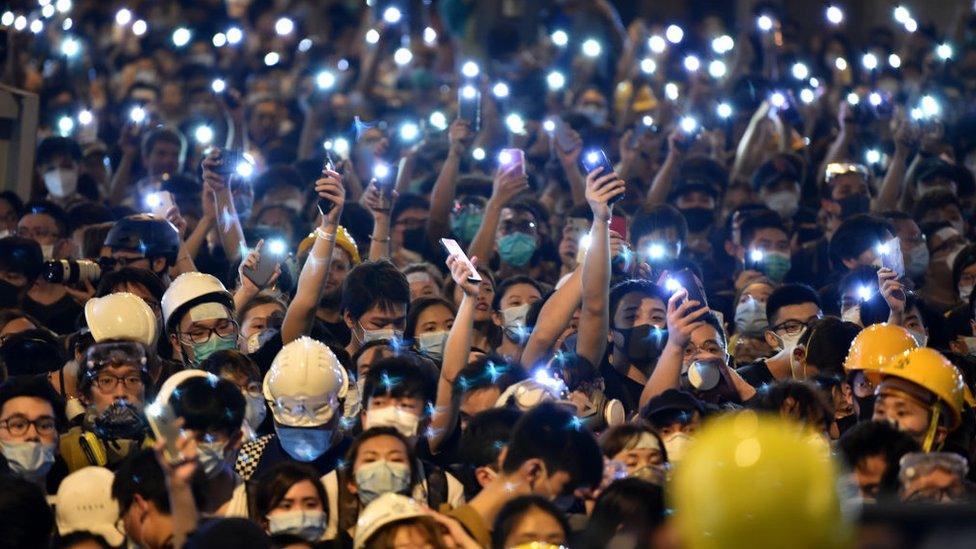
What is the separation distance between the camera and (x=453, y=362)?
7766 mm

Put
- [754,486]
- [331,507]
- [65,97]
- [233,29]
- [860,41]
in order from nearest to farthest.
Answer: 1. [754,486]
2. [331,507]
3. [65,97]
4. [233,29]
5. [860,41]

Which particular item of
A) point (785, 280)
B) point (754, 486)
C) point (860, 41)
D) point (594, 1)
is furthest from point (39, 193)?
point (860, 41)

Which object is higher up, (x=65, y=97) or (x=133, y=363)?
(x=65, y=97)

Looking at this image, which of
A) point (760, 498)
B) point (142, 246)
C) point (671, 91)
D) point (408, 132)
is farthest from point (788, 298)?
point (671, 91)

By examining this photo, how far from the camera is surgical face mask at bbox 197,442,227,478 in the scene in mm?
6533

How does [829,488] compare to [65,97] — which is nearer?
[829,488]

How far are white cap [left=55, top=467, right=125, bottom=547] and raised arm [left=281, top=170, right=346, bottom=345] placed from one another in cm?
186

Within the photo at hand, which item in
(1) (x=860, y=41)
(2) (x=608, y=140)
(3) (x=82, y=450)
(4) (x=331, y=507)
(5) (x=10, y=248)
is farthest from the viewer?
(1) (x=860, y=41)

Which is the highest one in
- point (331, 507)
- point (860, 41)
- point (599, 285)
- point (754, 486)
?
point (860, 41)

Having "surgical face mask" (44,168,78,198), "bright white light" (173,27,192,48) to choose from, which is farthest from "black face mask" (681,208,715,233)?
"bright white light" (173,27,192,48)

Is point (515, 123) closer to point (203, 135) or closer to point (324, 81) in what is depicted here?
point (324, 81)

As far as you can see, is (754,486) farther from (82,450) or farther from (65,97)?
(65,97)

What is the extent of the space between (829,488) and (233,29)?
1436 centimetres

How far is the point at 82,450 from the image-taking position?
7230 millimetres
